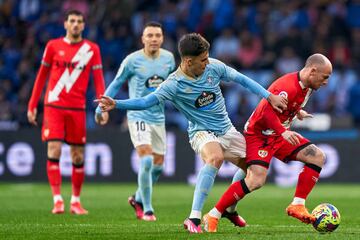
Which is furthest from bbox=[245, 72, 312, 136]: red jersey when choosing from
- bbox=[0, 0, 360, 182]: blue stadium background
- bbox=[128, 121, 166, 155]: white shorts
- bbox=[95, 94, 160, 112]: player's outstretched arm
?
bbox=[0, 0, 360, 182]: blue stadium background

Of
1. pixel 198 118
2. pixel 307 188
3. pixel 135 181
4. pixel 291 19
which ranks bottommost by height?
pixel 135 181

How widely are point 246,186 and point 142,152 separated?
2.61 metres

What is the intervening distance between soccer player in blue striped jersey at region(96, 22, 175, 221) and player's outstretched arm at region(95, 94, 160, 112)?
2471mm

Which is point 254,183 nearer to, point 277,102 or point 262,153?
point 262,153

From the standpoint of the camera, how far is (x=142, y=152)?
13008mm

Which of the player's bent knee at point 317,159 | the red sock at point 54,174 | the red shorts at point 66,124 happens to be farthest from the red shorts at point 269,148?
the red sock at point 54,174

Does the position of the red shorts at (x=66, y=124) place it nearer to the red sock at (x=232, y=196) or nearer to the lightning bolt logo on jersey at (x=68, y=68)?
the lightning bolt logo on jersey at (x=68, y=68)

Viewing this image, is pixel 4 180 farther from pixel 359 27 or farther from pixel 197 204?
pixel 197 204

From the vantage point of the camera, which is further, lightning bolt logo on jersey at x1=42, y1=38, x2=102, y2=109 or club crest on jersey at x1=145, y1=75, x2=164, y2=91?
lightning bolt logo on jersey at x1=42, y1=38, x2=102, y2=109

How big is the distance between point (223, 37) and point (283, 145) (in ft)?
42.3

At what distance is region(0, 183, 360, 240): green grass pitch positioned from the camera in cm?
1031

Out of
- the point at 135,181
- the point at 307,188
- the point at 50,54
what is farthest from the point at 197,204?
the point at 135,181

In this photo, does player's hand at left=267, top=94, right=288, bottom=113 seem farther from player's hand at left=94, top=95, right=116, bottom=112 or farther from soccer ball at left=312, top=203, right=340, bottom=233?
player's hand at left=94, top=95, right=116, bottom=112

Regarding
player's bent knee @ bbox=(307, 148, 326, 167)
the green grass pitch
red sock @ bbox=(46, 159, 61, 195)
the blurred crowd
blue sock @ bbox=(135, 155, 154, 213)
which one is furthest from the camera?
the blurred crowd
